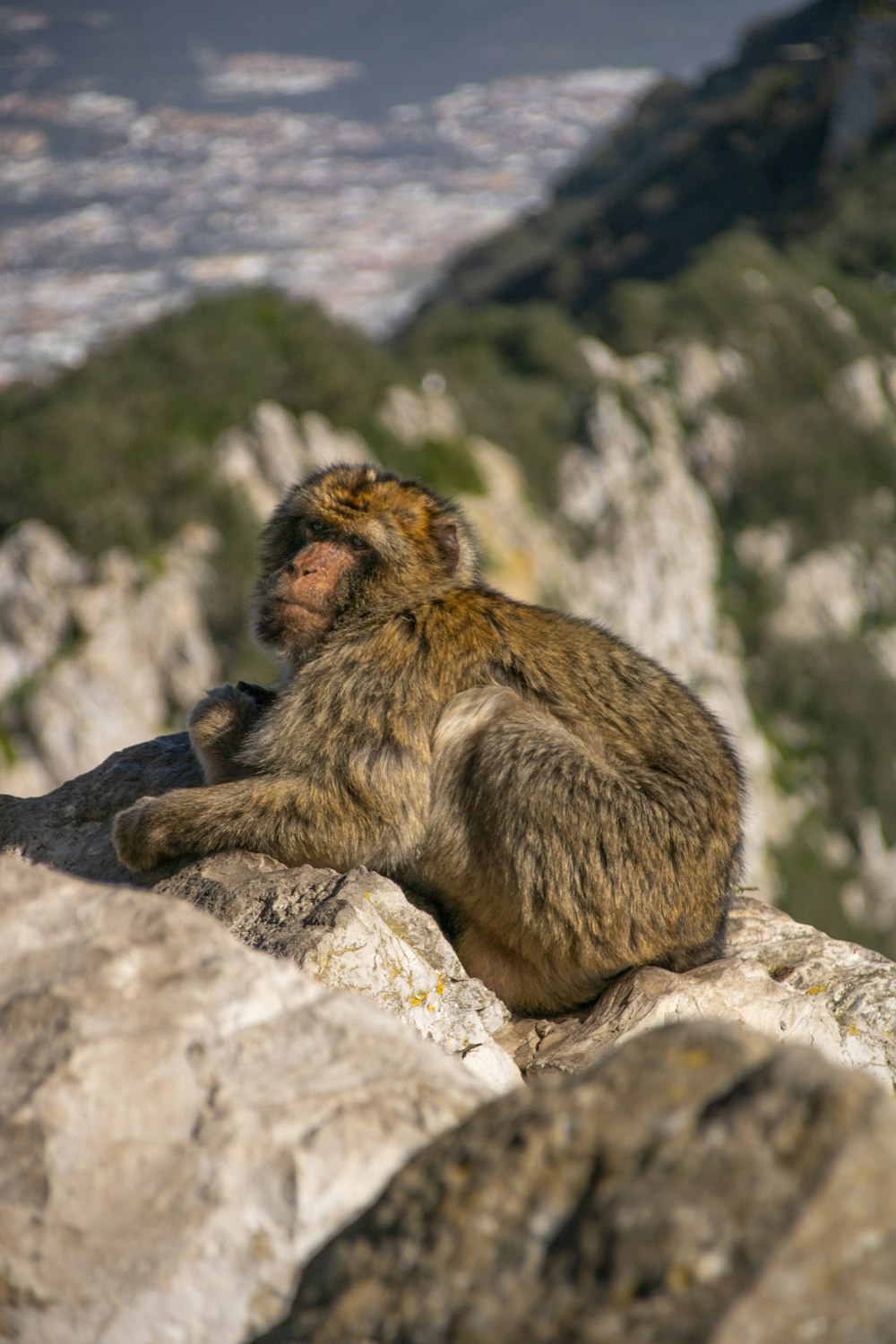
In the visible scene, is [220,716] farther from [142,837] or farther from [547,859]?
[547,859]

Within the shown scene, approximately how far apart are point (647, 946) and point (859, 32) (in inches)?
1960

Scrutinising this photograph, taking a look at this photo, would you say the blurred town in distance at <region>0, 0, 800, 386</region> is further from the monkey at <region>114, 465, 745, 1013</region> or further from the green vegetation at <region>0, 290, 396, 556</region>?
the monkey at <region>114, 465, 745, 1013</region>

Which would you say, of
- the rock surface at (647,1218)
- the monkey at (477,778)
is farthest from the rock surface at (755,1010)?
the rock surface at (647,1218)

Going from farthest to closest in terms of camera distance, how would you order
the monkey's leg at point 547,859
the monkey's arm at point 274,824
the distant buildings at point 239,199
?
the distant buildings at point 239,199 < the monkey's arm at point 274,824 < the monkey's leg at point 547,859

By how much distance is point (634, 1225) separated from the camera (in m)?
1.51

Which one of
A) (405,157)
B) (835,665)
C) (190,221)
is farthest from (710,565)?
(405,157)

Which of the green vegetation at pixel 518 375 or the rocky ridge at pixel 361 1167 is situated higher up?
the rocky ridge at pixel 361 1167

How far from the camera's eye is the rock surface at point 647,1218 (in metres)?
1.42

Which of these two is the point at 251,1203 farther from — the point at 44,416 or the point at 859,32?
the point at 859,32

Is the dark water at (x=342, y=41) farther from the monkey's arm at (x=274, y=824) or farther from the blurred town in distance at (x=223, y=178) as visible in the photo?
the monkey's arm at (x=274, y=824)

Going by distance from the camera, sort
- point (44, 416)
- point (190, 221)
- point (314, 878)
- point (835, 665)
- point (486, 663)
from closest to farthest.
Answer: point (314, 878)
point (486, 663)
point (44, 416)
point (835, 665)
point (190, 221)

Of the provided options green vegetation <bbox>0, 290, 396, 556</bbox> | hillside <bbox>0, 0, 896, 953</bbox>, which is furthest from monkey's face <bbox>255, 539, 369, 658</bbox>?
green vegetation <bbox>0, 290, 396, 556</bbox>

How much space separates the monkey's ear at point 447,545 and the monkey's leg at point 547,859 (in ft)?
2.11

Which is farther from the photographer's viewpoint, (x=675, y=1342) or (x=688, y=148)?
(x=688, y=148)
